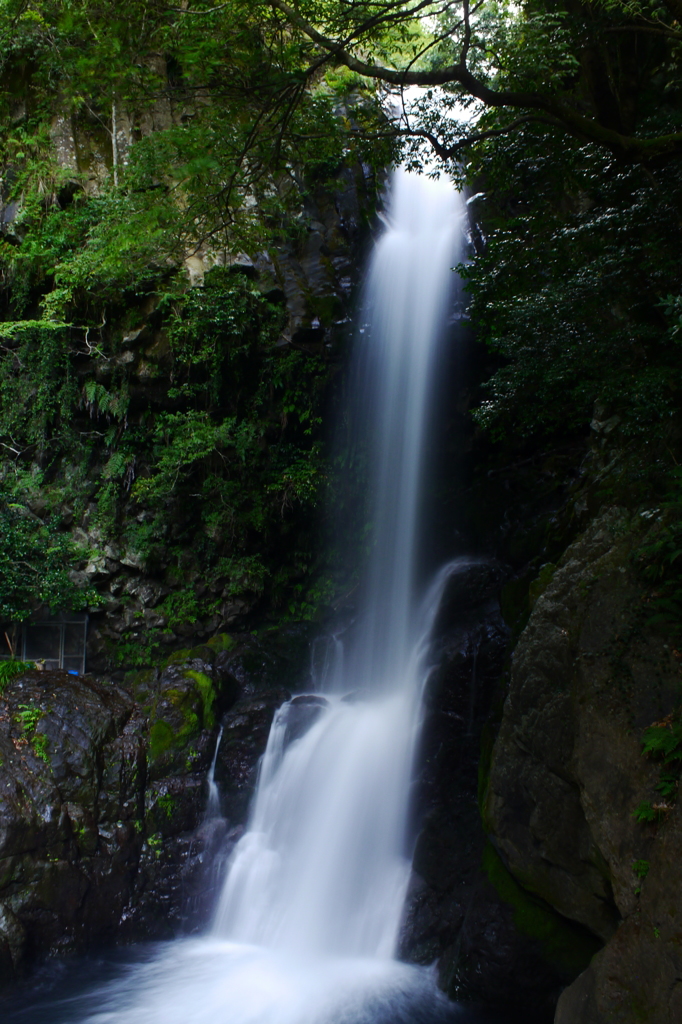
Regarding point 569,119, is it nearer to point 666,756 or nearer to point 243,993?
point 666,756

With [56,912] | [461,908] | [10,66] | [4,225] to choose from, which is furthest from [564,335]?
[10,66]

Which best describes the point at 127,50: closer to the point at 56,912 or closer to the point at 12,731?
the point at 12,731

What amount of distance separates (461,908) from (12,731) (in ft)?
19.7

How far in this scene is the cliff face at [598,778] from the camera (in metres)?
4.50

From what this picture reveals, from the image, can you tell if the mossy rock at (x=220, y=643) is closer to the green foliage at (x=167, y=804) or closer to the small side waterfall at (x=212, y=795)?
the small side waterfall at (x=212, y=795)

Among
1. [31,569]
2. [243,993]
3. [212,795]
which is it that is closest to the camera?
→ [243,993]

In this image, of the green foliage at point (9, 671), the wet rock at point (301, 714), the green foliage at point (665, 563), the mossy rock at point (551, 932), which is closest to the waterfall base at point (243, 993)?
the mossy rock at point (551, 932)

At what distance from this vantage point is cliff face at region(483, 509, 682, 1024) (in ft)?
14.8

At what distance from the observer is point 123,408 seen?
13.1 meters

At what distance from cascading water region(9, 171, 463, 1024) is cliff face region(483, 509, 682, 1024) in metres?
1.98

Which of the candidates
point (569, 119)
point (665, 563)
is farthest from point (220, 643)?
point (569, 119)

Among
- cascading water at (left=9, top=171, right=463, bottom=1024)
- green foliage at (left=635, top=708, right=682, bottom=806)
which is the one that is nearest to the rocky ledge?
cascading water at (left=9, top=171, right=463, bottom=1024)

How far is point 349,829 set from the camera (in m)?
8.19

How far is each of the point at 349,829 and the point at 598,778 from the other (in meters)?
3.91
